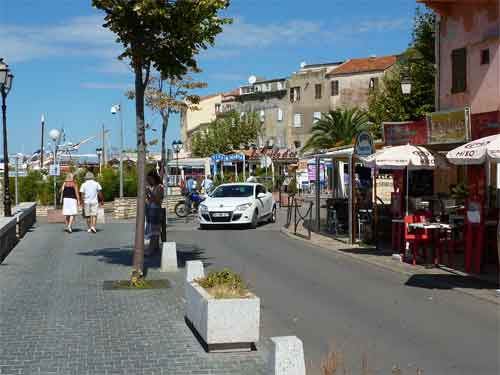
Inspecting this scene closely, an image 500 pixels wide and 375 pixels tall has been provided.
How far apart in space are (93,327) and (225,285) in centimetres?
178

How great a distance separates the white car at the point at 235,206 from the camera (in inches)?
928

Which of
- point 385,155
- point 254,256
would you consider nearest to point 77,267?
point 254,256

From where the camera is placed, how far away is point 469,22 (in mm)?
17906

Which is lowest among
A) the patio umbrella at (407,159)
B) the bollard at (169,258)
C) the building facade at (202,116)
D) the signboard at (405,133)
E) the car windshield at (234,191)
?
the bollard at (169,258)

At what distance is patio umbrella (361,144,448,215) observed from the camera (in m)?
14.8

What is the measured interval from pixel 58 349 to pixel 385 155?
9.27 meters

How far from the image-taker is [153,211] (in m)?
15.3


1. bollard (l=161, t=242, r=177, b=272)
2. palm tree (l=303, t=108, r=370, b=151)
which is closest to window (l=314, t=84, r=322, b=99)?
palm tree (l=303, t=108, r=370, b=151)

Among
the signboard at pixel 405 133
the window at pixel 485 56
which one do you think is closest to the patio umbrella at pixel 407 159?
the signboard at pixel 405 133

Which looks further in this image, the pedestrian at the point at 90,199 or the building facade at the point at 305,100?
the building facade at the point at 305,100

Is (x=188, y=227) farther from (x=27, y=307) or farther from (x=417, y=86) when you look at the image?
(x=417, y=86)

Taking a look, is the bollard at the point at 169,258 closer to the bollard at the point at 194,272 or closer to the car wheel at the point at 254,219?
the bollard at the point at 194,272

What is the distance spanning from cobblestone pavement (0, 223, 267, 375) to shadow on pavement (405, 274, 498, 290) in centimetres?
390

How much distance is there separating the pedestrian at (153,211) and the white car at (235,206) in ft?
25.9
